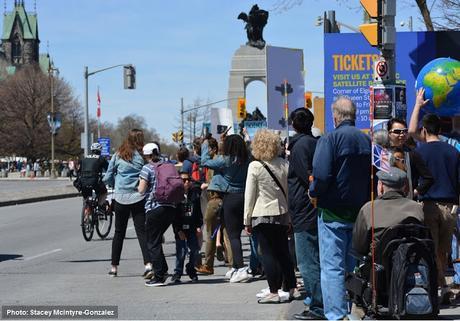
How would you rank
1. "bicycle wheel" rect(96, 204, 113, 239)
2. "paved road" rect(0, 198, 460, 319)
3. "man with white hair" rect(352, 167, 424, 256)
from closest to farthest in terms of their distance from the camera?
"man with white hair" rect(352, 167, 424, 256) < "paved road" rect(0, 198, 460, 319) < "bicycle wheel" rect(96, 204, 113, 239)

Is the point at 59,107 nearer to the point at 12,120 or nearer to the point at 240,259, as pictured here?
the point at 12,120

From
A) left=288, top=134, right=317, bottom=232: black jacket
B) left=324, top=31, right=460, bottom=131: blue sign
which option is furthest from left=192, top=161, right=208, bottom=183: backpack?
left=288, top=134, right=317, bottom=232: black jacket

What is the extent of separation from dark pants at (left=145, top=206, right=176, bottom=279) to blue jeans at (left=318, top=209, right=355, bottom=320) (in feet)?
11.6

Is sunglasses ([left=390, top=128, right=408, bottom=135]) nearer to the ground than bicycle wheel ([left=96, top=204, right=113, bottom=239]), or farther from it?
farther from it

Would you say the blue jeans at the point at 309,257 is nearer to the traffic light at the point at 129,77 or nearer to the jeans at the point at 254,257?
the jeans at the point at 254,257

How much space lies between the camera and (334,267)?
7.48 metres

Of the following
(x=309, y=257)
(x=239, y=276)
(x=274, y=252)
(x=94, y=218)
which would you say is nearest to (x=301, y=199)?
(x=309, y=257)

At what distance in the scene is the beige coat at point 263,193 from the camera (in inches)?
362

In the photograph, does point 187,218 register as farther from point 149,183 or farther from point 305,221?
point 305,221

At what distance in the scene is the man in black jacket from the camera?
27.0 feet

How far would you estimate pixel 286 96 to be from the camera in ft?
52.0

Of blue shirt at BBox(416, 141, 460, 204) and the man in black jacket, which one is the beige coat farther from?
blue shirt at BBox(416, 141, 460, 204)

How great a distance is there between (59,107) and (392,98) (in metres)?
89.7

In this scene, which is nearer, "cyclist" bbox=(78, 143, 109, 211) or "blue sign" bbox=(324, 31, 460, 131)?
"blue sign" bbox=(324, 31, 460, 131)
